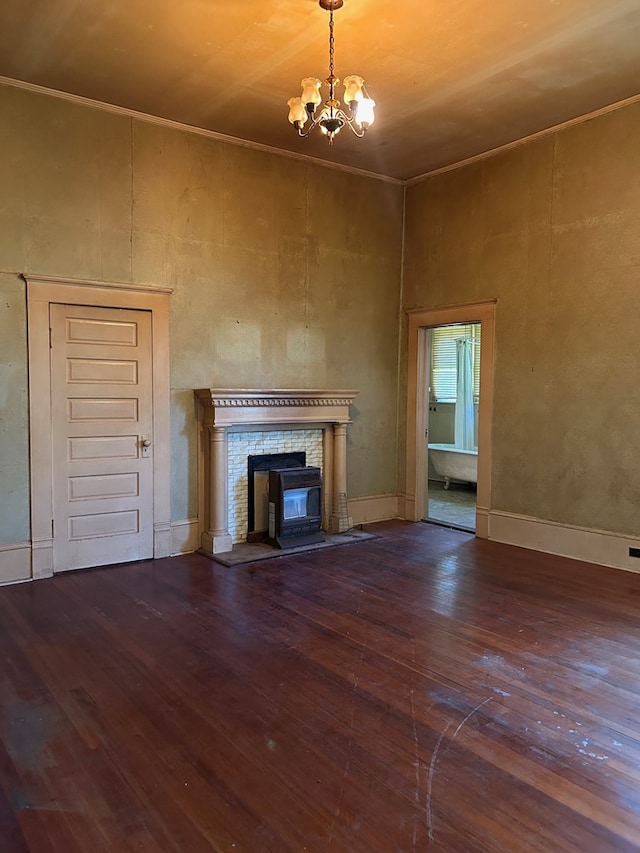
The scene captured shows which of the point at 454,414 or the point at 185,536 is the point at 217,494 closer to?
the point at 185,536

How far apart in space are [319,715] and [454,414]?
279 inches

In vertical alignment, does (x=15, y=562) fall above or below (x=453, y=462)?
below

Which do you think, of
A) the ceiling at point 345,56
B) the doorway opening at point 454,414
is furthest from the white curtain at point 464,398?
the ceiling at point 345,56

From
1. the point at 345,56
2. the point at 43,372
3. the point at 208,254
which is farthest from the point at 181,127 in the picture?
the point at 43,372

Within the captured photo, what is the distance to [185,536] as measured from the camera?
17.0 feet

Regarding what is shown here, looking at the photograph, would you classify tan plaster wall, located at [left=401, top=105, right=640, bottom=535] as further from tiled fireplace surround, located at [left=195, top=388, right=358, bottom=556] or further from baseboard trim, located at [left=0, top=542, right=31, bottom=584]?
baseboard trim, located at [left=0, top=542, right=31, bottom=584]

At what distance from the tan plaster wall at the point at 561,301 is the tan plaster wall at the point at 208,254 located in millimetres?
1015

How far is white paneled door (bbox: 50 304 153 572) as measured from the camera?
453 cm

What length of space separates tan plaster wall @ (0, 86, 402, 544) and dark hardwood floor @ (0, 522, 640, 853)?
5.16 ft

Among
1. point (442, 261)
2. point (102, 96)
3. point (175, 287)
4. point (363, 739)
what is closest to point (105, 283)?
point (175, 287)

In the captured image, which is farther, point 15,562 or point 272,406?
point 272,406

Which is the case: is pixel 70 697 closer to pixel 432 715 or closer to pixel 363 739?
pixel 363 739

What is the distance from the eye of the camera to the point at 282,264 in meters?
5.62

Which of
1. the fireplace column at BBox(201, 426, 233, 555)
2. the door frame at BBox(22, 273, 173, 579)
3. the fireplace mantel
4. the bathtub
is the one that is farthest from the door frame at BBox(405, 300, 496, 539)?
the door frame at BBox(22, 273, 173, 579)
